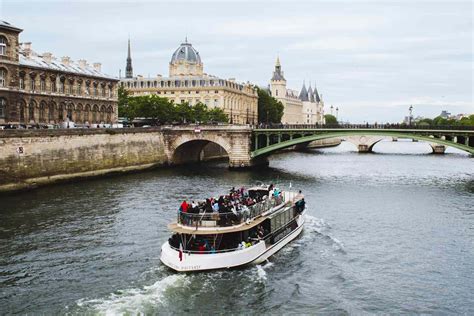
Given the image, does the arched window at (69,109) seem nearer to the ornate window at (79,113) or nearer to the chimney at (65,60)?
the ornate window at (79,113)

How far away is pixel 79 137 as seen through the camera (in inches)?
2251

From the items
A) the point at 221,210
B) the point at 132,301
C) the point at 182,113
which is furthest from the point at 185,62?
the point at 132,301

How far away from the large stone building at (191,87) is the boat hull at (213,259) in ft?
329

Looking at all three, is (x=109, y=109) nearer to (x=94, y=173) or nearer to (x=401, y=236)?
(x=94, y=173)

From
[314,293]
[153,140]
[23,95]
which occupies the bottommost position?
[314,293]

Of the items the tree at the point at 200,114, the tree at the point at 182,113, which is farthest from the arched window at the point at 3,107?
the tree at the point at 200,114

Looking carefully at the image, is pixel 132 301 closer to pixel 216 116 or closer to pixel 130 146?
pixel 130 146

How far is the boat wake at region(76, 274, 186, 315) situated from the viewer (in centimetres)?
2019

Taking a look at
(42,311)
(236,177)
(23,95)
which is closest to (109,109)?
(23,95)

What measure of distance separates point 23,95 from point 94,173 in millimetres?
11932

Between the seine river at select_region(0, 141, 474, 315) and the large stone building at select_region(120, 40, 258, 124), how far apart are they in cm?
8003

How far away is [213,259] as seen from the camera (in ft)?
80.0

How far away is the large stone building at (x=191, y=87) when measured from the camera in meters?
→ 127

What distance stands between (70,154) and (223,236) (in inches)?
1326
